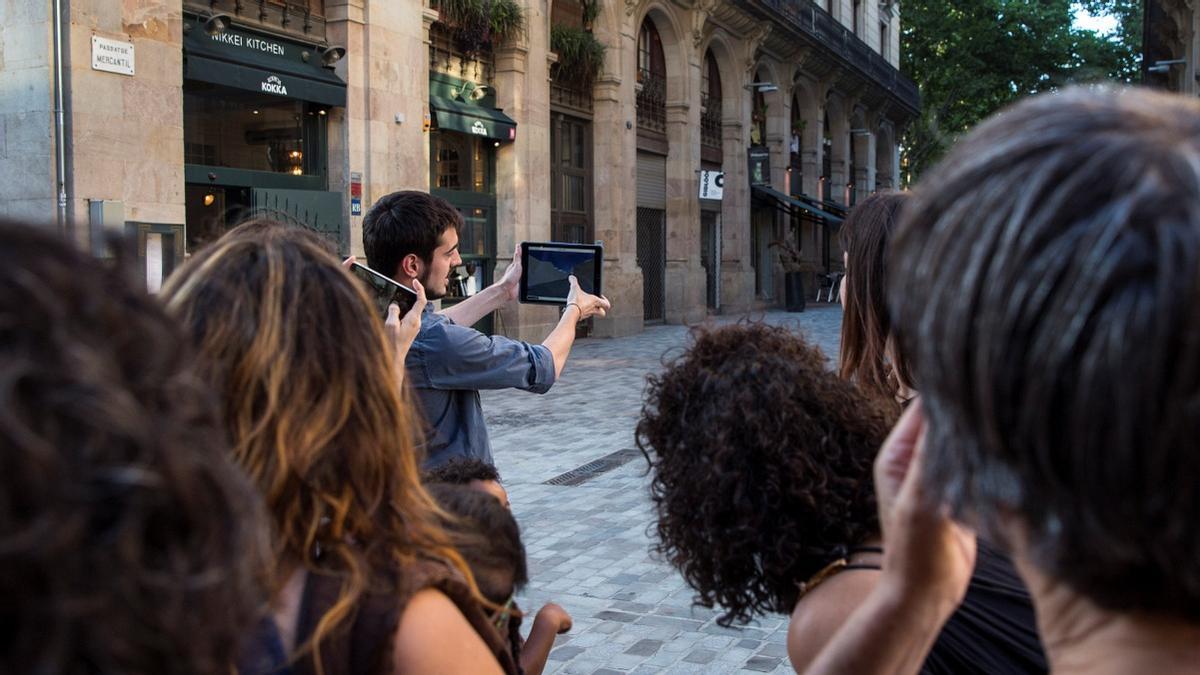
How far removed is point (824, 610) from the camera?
166 cm

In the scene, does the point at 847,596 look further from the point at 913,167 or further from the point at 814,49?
the point at 913,167

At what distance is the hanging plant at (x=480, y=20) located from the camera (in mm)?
15920

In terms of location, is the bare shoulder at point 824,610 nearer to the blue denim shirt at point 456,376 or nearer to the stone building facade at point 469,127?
the stone building facade at point 469,127

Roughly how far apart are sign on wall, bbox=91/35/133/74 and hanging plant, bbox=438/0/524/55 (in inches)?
231

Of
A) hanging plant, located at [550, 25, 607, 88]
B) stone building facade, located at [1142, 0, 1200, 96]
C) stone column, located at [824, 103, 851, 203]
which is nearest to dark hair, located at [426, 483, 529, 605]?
hanging plant, located at [550, 25, 607, 88]

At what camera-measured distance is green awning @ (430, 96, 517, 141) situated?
15891 mm

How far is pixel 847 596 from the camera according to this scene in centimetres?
165

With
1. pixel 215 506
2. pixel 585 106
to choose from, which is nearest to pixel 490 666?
pixel 215 506

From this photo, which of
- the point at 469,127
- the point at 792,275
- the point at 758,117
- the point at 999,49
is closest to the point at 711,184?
the point at 792,275

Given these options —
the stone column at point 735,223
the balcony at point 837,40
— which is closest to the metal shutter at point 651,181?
the stone column at point 735,223

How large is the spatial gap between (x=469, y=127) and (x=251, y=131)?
14.4ft

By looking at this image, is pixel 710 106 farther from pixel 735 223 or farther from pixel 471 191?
pixel 471 191

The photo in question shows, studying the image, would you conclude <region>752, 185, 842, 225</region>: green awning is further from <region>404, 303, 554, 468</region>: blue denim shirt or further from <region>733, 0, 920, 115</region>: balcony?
<region>404, 303, 554, 468</region>: blue denim shirt

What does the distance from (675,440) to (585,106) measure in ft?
64.1
